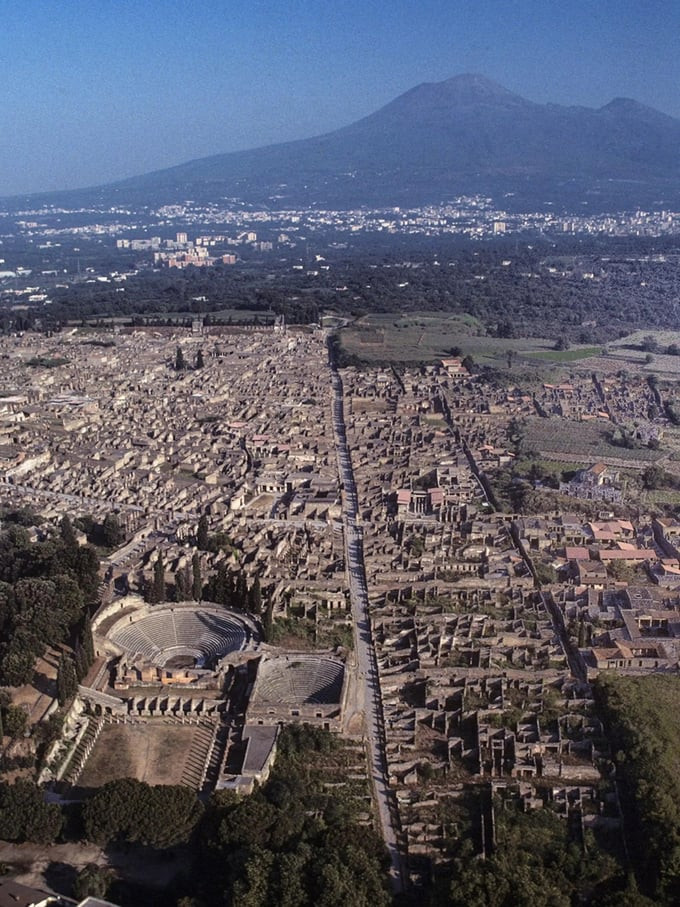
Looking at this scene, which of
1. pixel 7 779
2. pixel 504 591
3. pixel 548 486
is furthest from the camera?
pixel 548 486

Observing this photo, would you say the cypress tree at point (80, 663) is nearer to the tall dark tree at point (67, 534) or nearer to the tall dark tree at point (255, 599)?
the tall dark tree at point (255, 599)

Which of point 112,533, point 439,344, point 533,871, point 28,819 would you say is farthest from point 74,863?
point 439,344

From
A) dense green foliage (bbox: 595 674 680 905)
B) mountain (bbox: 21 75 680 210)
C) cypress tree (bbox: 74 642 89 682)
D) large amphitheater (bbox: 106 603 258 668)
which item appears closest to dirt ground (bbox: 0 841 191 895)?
cypress tree (bbox: 74 642 89 682)

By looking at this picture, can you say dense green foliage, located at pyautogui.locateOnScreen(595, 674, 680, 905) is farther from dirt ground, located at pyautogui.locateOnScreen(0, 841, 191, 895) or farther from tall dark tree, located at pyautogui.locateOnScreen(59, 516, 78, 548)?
tall dark tree, located at pyautogui.locateOnScreen(59, 516, 78, 548)

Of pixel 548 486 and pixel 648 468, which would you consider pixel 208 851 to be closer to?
pixel 548 486

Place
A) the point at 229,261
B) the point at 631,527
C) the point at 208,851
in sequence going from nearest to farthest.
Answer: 1. the point at 208,851
2. the point at 631,527
3. the point at 229,261

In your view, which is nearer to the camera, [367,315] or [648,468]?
[648,468]

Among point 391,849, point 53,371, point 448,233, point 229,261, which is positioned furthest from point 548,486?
point 448,233

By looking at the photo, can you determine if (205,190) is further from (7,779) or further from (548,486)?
(7,779)
